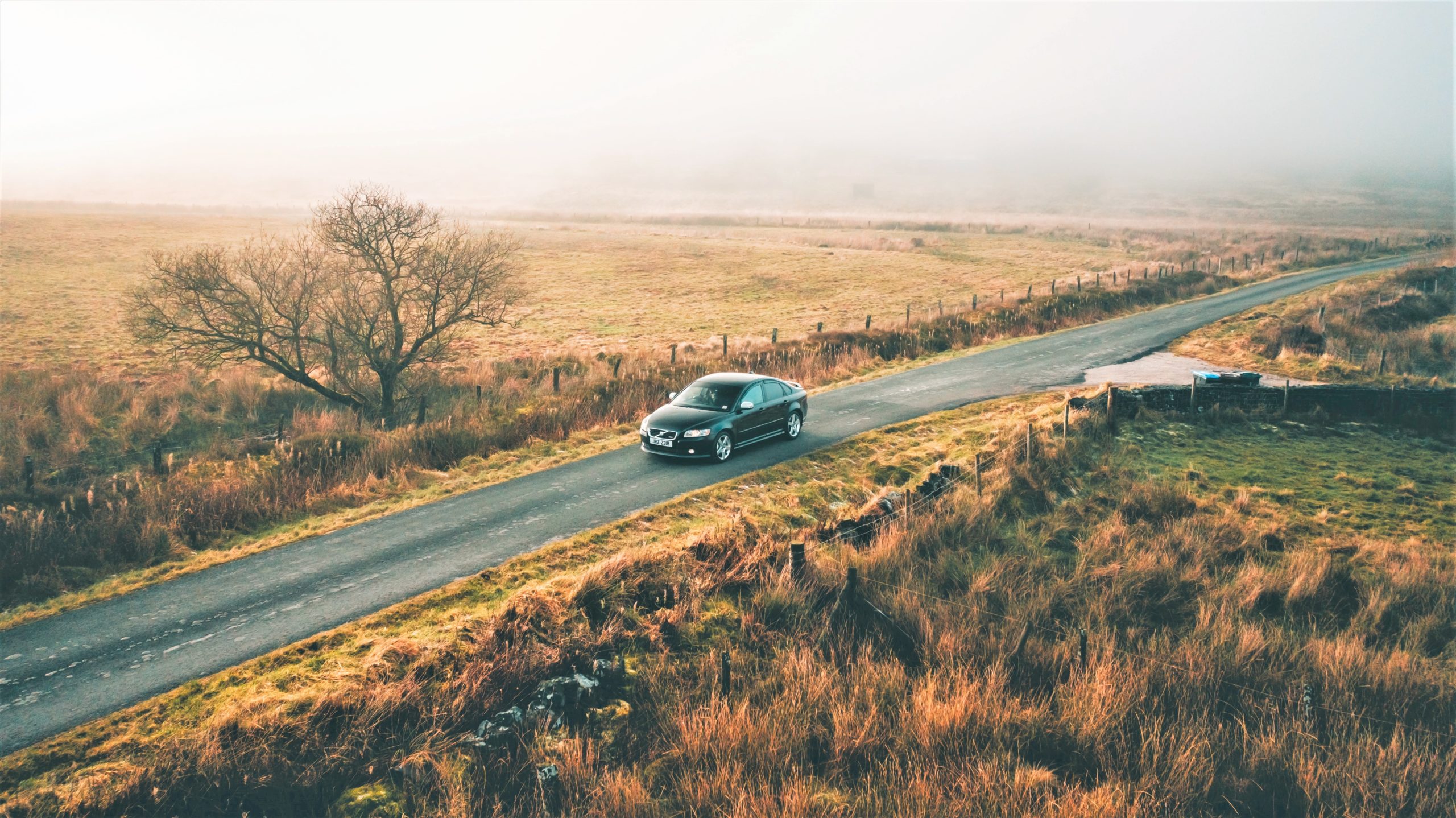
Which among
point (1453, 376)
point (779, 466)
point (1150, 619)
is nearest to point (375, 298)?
point (779, 466)

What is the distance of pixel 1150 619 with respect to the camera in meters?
12.0

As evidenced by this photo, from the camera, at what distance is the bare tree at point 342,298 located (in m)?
20.8

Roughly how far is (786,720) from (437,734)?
3583 millimetres

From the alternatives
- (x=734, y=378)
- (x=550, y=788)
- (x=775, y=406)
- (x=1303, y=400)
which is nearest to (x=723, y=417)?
(x=734, y=378)

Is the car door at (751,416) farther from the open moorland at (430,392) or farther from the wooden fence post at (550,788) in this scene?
the wooden fence post at (550,788)

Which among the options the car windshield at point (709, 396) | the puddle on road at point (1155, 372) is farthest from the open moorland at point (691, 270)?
the car windshield at point (709, 396)

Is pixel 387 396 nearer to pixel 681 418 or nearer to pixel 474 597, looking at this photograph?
pixel 681 418

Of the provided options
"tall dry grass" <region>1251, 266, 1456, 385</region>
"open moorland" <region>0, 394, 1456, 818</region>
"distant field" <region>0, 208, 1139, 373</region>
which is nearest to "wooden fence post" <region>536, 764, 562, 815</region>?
"open moorland" <region>0, 394, 1456, 818</region>

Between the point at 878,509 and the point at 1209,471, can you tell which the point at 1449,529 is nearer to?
the point at 1209,471

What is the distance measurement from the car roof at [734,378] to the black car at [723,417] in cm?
1

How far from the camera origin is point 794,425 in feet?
60.1

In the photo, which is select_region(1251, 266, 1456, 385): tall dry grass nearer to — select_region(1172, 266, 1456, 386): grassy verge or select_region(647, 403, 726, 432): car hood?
select_region(1172, 266, 1456, 386): grassy verge

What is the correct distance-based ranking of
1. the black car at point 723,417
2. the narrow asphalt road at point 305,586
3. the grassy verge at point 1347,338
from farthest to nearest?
the grassy verge at point 1347,338
the black car at point 723,417
the narrow asphalt road at point 305,586

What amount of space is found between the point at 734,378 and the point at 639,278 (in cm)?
4202
